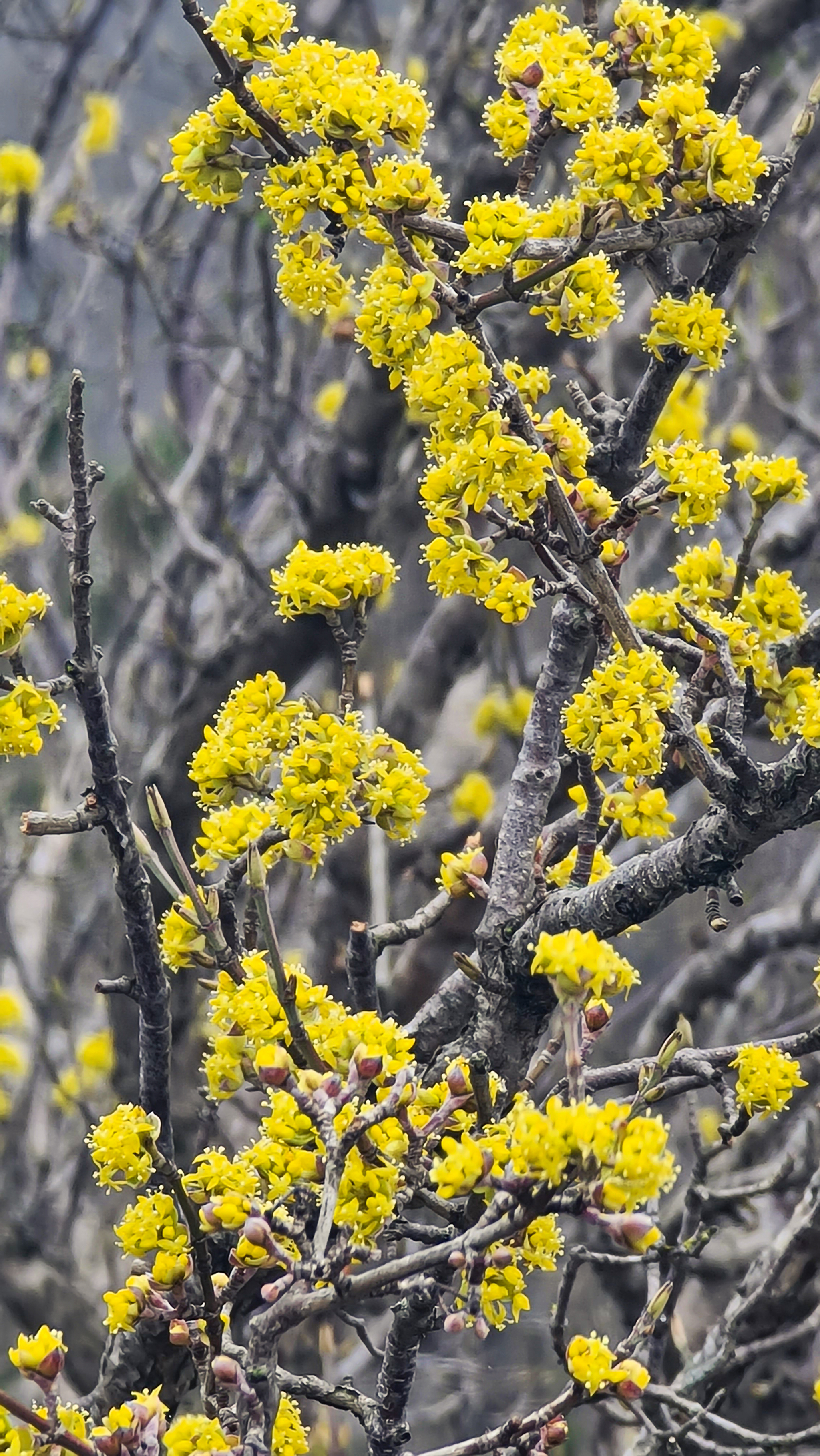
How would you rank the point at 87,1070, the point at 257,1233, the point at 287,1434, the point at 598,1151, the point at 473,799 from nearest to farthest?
1. the point at 598,1151
2. the point at 257,1233
3. the point at 287,1434
4. the point at 473,799
5. the point at 87,1070

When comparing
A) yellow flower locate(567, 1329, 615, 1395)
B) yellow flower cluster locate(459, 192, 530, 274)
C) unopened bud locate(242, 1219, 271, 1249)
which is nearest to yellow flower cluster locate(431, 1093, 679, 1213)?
unopened bud locate(242, 1219, 271, 1249)

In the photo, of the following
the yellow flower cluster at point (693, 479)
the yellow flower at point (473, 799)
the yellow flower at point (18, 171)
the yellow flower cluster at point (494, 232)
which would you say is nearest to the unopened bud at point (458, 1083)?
the yellow flower cluster at point (693, 479)

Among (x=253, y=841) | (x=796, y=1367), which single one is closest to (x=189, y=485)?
(x=796, y=1367)

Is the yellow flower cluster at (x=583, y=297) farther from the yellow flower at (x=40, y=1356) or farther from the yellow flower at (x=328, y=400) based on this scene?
the yellow flower at (x=328, y=400)

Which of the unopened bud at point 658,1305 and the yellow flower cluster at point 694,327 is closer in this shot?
the yellow flower cluster at point 694,327

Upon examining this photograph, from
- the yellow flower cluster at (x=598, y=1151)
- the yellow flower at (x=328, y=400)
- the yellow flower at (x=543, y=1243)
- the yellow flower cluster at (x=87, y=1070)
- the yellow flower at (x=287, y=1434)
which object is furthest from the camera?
the yellow flower at (x=328, y=400)

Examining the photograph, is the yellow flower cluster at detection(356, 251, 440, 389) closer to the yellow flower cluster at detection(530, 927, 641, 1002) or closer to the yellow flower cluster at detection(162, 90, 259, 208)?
the yellow flower cluster at detection(162, 90, 259, 208)

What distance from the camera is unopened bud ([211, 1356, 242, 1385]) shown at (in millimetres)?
1068

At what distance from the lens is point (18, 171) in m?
4.67

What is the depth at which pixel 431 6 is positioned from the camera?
4.52 m

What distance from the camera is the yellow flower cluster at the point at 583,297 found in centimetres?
140

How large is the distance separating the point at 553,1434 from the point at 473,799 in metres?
2.56

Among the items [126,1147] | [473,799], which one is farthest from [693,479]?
[473,799]

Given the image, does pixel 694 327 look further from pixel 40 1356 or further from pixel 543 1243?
pixel 40 1356
